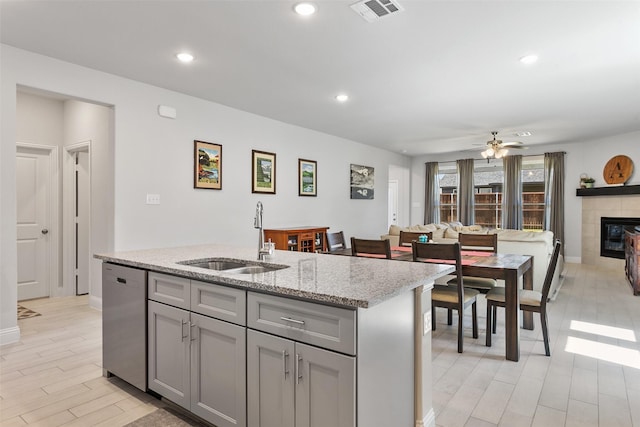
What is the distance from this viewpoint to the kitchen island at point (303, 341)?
146 cm

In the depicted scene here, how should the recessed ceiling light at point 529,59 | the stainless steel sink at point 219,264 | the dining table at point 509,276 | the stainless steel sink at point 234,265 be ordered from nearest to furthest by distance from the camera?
the stainless steel sink at point 234,265 < the stainless steel sink at point 219,264 < the dining table at point 509,276 < the recessed ceiling light at point 529,59

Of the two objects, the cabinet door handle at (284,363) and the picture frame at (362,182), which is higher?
the picture frame at (362,182)

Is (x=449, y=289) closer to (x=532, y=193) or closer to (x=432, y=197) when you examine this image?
(x=532, y=193)

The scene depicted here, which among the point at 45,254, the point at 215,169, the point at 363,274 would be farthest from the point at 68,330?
the point at 363,274

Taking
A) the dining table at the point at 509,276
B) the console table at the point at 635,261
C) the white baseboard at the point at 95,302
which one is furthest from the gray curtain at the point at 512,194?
the white baseboard at the point at 95,302

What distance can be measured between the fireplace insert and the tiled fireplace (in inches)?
2.6

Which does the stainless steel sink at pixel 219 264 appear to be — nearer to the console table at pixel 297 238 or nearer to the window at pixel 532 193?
the console table at pixel 297 238

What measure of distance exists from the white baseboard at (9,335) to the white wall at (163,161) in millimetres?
19

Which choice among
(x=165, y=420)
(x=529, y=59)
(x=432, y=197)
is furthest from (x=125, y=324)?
(x=432, y=197)

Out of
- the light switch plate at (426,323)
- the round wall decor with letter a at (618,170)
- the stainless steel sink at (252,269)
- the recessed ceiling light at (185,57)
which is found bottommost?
the light switch plate at (426,323)

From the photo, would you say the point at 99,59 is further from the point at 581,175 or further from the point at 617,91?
the point at 581,175

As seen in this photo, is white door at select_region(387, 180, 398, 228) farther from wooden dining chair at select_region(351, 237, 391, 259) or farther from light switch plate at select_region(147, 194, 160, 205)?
light switch plate at select_region(147, 194, 160, 205)

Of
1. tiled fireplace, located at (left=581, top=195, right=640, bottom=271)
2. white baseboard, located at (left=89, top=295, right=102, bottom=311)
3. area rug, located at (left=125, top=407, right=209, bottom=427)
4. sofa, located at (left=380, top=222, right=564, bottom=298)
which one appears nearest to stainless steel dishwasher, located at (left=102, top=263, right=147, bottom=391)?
area rug, located at (left=125, top=407, right=209, bottom=427)

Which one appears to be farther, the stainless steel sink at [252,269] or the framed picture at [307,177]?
the framed picture at [307,177]
